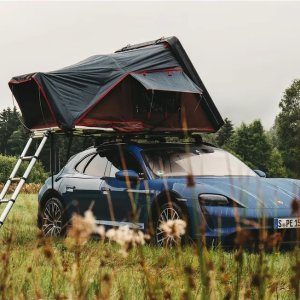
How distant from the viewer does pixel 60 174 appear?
432 inches

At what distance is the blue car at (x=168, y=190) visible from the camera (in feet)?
26.5

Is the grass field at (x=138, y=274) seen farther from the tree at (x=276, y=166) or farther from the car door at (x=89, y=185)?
the tree at (x=276, y=166)

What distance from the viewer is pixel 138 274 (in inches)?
231

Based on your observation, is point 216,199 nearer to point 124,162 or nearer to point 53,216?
point 124,162

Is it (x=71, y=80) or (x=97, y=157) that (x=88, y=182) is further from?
(x=71, y=80)

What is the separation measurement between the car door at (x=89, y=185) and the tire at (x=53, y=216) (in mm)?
222

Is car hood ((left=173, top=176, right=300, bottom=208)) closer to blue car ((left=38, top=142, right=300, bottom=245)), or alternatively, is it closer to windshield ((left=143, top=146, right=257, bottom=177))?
blue car ((left=38, top=142, right=300, bottom=245))

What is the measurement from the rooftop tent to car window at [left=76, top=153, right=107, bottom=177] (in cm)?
51

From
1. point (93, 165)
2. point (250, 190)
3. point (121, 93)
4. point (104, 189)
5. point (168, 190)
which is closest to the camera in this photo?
point (250, 190)

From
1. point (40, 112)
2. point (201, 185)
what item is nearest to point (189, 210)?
point (201, 185)

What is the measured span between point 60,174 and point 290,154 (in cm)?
5998

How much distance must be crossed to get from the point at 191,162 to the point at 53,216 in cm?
280

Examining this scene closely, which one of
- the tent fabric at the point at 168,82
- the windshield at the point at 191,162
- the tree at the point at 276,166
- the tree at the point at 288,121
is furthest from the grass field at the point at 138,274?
the tree at the point at 276,166

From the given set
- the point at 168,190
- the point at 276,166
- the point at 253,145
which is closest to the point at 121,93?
the point at 168,190
